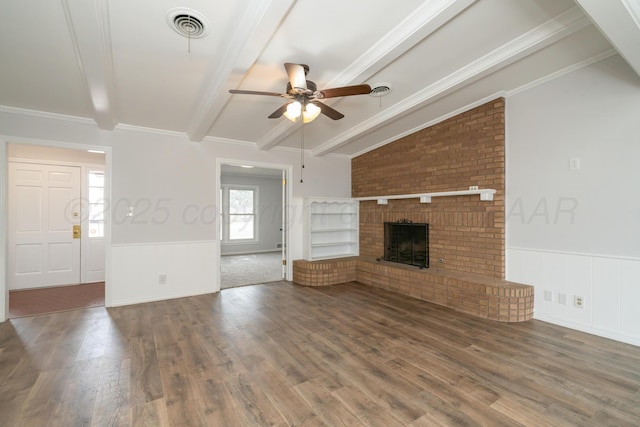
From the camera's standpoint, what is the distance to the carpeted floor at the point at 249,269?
5605 millimetres

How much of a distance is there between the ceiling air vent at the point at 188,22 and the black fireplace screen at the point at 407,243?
13.2 ft

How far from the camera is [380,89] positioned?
11.4 ft

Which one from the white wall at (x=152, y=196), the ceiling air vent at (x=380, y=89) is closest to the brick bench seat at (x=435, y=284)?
the white wall at (x=152, y=196)

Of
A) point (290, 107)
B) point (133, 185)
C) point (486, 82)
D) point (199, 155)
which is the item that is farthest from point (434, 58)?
point (133, 185)

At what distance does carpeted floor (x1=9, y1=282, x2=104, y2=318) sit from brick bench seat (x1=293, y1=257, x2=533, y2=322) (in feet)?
10.6

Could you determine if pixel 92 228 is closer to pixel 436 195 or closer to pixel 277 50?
pixel 277 50

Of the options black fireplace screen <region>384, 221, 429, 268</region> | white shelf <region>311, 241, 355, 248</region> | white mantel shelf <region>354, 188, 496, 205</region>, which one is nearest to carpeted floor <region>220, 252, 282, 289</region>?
white shelf <region>311, 241, 355, 248</region>

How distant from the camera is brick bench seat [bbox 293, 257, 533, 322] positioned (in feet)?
11.6

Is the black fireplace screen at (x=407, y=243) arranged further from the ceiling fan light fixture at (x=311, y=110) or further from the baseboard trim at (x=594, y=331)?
the ceiling fan light fixture at (x=311, y=110)

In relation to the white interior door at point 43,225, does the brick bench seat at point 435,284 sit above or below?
below

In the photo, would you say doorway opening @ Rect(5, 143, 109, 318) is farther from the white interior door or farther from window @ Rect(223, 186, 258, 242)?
window @ Rect(223, 186, 258, 242)

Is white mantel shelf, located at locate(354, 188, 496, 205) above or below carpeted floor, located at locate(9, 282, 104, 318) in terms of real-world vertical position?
above

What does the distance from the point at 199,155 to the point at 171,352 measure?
10.1 feet

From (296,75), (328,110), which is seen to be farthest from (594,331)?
(296,75)
